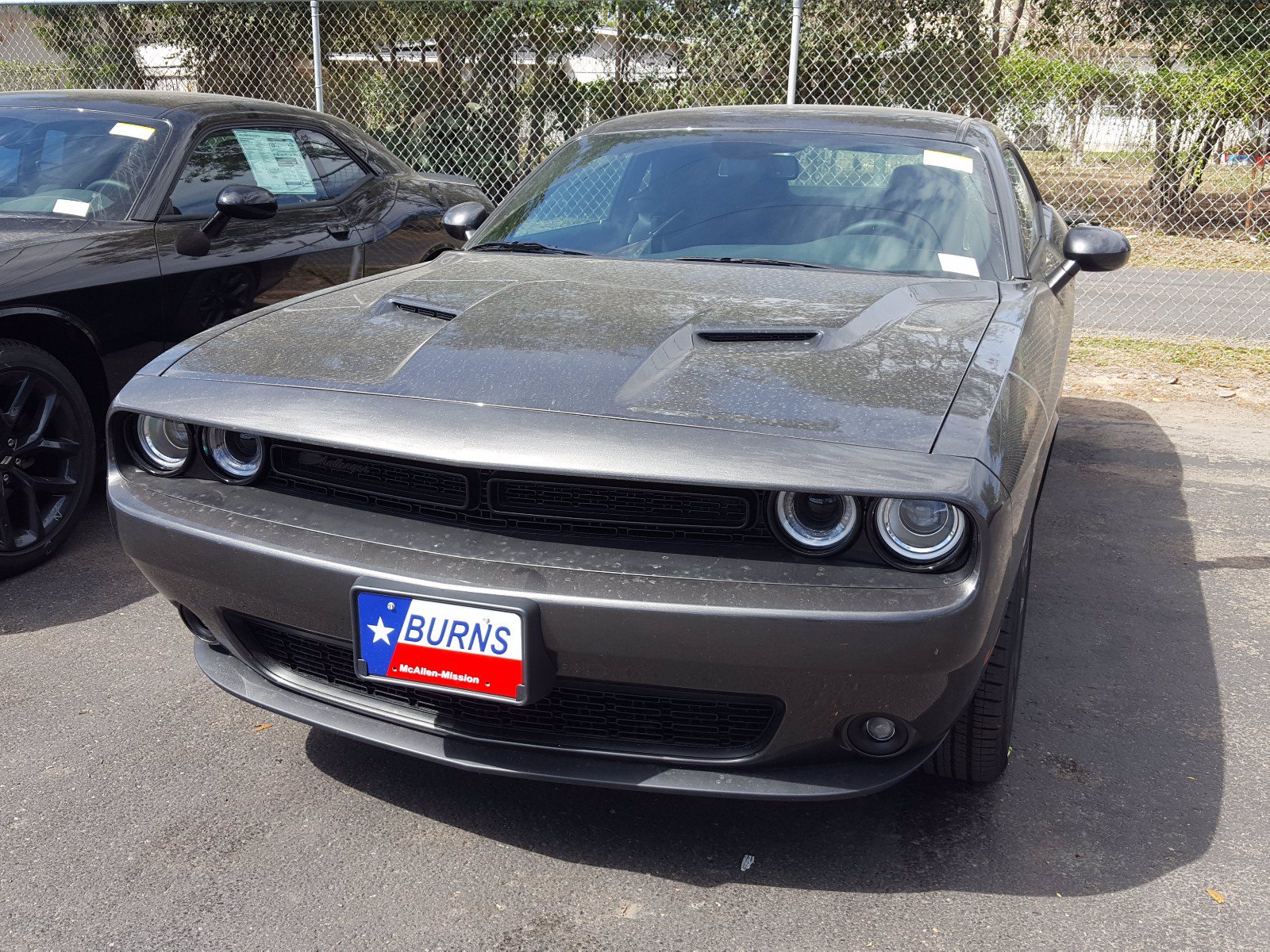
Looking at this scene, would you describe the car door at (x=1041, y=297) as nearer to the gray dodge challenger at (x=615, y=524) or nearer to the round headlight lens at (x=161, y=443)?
the gray dodge challenger at (x=615, y=524)

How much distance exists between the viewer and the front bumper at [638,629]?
1816mm

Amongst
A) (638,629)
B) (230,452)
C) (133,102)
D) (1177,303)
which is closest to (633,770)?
(638,629)

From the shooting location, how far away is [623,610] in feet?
6.01

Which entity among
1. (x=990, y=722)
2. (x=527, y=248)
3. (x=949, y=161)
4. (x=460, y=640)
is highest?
(x=949, y=161)

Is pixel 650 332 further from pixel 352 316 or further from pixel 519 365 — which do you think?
pixel 352 316

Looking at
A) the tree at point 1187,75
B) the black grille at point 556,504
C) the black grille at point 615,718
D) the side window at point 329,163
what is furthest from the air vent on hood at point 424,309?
the tree at point 1187,75

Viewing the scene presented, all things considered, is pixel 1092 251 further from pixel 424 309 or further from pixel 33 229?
pixel 33 229

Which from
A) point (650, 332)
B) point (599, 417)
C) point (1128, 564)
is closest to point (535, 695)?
point (599, 417)

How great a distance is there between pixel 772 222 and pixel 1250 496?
273 cm

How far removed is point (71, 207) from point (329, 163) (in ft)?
4.26

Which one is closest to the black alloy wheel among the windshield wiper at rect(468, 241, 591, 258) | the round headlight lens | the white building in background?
the windshield wiper at rect(468, 241, 591, 258)

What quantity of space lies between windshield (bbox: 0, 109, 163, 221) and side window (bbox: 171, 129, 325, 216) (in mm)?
162

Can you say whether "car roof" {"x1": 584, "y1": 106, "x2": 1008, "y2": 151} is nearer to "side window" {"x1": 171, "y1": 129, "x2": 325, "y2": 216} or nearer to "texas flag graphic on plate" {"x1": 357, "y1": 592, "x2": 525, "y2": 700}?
"side window" {"x1": 171, "y1": 129, "x2": 325, "y2": 216}

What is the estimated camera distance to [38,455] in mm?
Result: 3600
